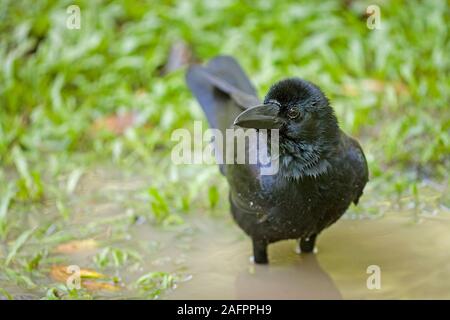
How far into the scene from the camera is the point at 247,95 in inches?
166

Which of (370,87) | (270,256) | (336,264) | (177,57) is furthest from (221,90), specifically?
(177,57)

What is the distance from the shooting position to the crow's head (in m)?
3.28

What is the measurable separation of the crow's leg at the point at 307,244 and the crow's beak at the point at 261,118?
0.82 metres

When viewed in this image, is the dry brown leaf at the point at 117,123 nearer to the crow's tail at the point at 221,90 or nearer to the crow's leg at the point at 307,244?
the crow's tail at the point at 221,90

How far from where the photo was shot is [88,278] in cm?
365

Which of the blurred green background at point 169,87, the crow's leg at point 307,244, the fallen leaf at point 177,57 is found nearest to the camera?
the crow's leg at point 307,244

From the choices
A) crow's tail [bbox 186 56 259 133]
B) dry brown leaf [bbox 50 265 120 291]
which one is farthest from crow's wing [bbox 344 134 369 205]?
dry brown leaf [bbox 50 265 120 291]

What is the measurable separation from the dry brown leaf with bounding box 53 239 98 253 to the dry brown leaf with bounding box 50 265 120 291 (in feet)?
0.81

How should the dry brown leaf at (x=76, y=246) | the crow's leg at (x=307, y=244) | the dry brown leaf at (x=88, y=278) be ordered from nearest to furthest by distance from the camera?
the dry brown leaf at (x=88, y=278)
the crow's leg at (x=307, y=244)
the dry brown leaf at (x=76, y=246)

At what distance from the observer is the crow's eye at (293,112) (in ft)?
10.8

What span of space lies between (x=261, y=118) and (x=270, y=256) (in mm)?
1025

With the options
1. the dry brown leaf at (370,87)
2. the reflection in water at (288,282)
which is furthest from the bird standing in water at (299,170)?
the dry brown leaf at (370,87)
